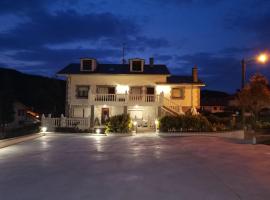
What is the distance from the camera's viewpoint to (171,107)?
31453mm

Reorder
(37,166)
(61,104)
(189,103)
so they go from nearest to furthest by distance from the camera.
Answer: (37,166) < (189,103) < (61,104)

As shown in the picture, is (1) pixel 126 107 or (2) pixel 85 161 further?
(1) pixel 126 107

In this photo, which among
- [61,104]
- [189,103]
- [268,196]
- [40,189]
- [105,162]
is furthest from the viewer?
[61,104]

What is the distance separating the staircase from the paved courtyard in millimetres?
14793

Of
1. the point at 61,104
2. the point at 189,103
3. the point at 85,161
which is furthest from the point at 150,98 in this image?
the point at 61,104

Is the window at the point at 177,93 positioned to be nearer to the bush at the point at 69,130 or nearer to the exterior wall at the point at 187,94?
the exterior wall at the point at 187,94

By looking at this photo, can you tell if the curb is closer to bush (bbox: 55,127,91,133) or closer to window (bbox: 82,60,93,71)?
bush (bbox: 55,127,91,133)

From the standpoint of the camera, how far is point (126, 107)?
30.6 metres

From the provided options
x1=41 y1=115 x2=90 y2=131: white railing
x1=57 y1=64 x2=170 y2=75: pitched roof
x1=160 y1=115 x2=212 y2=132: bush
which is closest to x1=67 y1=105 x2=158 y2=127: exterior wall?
x1=57 y1=64 x2=170 y2=75: pitched roof

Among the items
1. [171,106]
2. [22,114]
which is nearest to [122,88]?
[171,106]

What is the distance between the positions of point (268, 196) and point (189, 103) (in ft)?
87.9

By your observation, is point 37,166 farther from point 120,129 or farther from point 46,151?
point 120,129

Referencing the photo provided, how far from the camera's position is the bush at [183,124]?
26.0 meters

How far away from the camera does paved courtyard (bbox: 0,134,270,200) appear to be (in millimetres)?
8172
